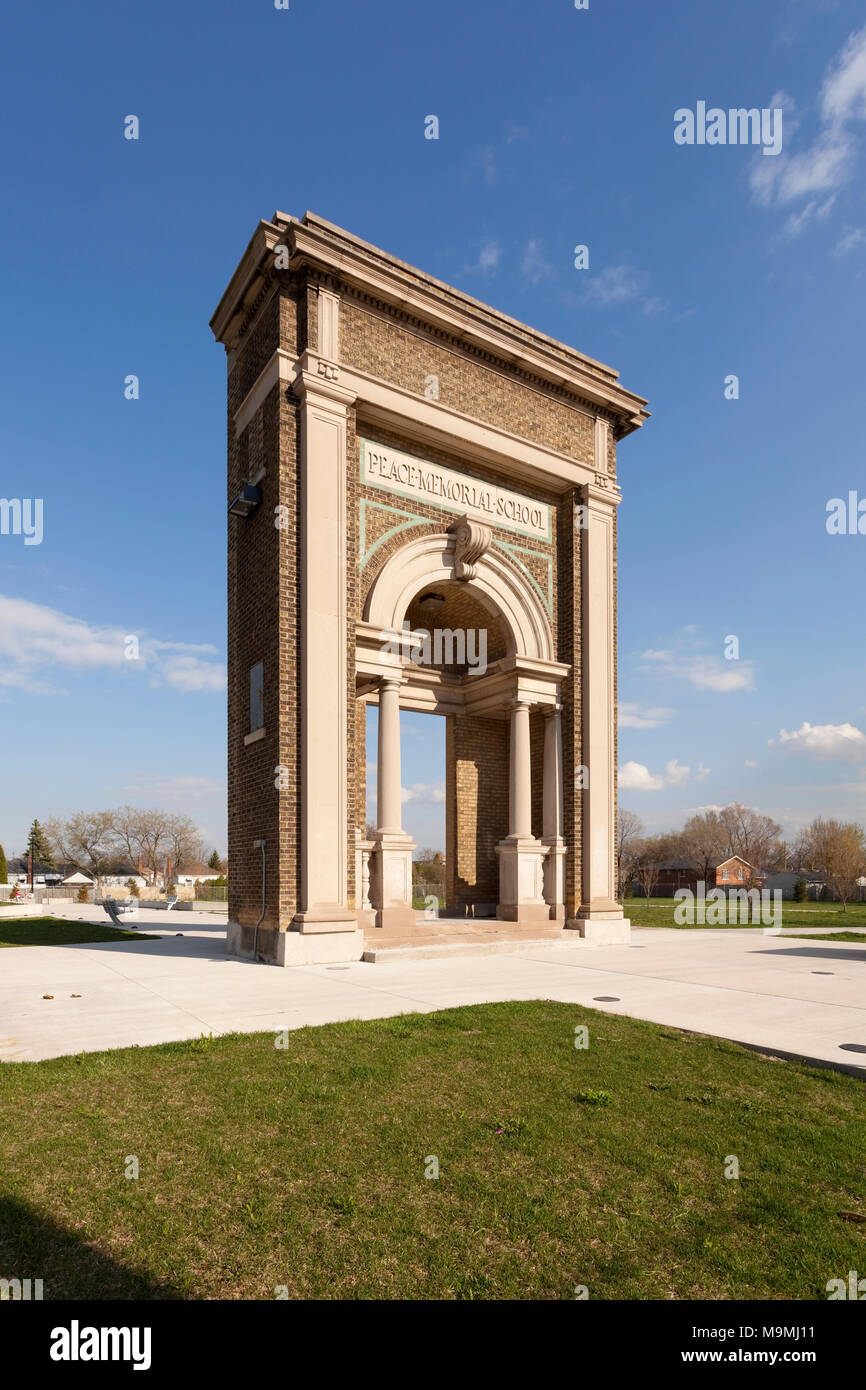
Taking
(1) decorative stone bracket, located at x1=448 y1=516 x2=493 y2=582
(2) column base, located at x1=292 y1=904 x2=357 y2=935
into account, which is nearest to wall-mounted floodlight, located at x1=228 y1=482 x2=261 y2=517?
(1) decorative stone bracket, located at x1=448 y1=516 x2=493 y2=582

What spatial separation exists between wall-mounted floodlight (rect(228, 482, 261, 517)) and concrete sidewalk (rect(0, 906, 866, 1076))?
324 inches

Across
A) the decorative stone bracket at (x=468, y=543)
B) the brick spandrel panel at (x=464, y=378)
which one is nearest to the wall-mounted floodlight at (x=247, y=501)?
the brick spandrel panel at (x=464, y=378)

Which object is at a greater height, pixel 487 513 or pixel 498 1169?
pixel 487 513

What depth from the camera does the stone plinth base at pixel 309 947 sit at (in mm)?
12508

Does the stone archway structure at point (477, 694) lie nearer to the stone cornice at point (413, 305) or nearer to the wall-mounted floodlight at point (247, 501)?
the wall-mounted floodlight at point (247, 501)

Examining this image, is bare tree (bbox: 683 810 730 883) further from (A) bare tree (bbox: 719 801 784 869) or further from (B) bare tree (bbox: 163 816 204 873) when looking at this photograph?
(B) bare tree (bbox: 163 816 204 873)

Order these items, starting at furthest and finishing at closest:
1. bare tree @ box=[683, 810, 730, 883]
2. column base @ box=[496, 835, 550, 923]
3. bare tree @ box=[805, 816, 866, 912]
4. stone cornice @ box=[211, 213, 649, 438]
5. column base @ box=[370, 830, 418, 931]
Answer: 1. bare tree @ box=[683, 810, 730, 883]
2. bare tree @ box=[805, 816, 866, 912]
3. column base @ box=[496, 835, 550, 923]
4. column base @ box=[370, 830, 418, 931]
5. stone cornice @ box=[211, 213, 649, 438]

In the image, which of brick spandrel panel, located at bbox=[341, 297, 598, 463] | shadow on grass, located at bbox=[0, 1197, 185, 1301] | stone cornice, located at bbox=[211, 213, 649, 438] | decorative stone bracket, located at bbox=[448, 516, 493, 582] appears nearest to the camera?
shadow on grass, located at bbox=[0, 1197, 185, 1301]

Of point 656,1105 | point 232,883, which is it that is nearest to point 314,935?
point 232,883

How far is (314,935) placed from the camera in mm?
12688

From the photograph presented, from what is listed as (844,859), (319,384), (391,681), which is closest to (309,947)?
(391,681)

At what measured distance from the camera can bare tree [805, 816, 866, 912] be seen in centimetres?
4450
